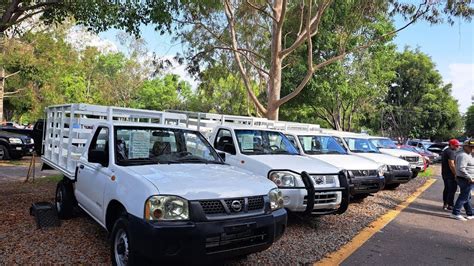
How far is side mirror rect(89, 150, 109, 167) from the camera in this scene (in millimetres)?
4680

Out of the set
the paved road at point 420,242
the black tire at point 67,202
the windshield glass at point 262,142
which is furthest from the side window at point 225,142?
the paved road at point 420,242

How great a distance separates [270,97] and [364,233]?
31.2ft

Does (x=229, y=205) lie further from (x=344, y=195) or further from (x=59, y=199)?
(x=59, y=199)

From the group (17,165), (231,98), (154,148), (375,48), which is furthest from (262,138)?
(231,98)

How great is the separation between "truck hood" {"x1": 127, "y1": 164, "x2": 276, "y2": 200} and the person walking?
560 centimetres

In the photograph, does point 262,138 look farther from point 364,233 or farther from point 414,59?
point 414,59

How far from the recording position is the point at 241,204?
13.6 feet

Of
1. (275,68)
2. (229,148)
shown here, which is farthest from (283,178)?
(275,68)

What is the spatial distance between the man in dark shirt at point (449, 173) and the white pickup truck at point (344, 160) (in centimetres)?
152

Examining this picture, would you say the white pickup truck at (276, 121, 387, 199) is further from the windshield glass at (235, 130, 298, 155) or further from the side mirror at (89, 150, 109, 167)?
the side mirror at (89, 150, 109, 167)

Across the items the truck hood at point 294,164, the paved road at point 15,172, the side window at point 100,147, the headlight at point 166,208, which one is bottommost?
the paved road at point 15,172

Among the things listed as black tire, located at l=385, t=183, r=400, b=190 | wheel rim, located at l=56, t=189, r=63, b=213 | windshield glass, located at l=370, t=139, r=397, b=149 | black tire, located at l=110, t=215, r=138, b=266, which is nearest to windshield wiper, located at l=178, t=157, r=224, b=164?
black tire, located at l=110, t=215, r=138, b=266

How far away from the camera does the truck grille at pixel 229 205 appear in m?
3.95

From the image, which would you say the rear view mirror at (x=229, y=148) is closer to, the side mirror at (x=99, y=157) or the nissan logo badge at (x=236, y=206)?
the side mirror at (x=99, y=157)
